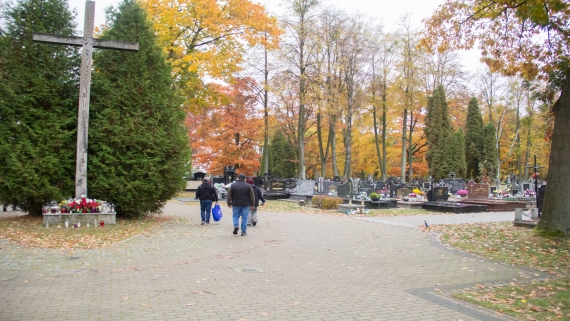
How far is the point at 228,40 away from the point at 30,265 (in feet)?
60.2

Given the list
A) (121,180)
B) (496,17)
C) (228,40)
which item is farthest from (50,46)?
(496,17)

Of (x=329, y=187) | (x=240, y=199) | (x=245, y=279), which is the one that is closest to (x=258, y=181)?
(x=329, y=187)

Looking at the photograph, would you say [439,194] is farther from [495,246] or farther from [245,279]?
[245,279]

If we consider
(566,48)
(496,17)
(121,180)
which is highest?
(496,17)

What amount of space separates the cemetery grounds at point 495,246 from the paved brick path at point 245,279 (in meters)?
0.42

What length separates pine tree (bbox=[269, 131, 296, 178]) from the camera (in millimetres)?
56031

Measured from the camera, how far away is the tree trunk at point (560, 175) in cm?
1011

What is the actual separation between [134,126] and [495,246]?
11.0 m

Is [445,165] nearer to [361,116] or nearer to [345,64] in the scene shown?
[361,116]

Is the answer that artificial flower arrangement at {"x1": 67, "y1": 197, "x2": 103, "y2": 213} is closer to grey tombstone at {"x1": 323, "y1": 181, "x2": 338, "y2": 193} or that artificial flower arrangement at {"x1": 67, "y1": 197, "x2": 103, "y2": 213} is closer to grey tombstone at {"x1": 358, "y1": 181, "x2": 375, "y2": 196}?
grey tombstone at {"x1": 358, "y1": 181, "x2": 375, "y2": 196}

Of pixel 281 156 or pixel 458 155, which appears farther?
pixel 281 156

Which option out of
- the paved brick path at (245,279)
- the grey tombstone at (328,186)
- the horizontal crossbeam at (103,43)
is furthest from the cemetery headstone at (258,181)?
the paved brick path at (245,279)

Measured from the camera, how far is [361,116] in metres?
41.2

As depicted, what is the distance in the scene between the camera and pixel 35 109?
1346 centimetres
